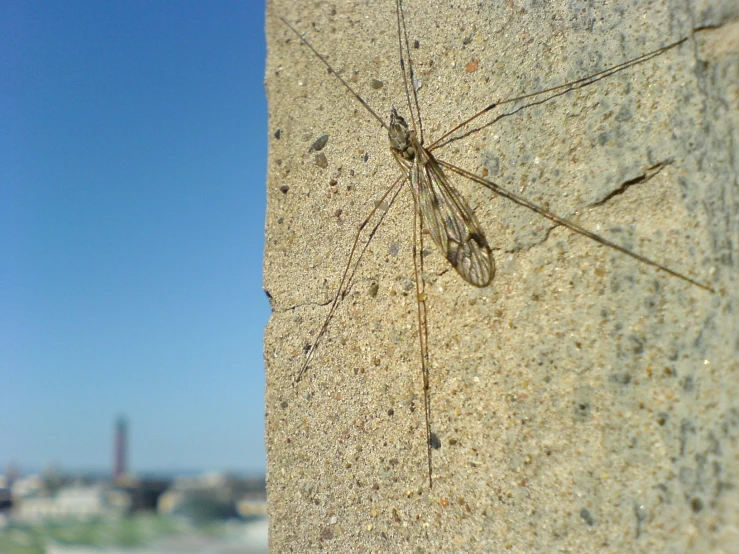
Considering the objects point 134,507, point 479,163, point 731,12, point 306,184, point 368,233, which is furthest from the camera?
point 134,507

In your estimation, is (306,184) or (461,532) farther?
(306,184)

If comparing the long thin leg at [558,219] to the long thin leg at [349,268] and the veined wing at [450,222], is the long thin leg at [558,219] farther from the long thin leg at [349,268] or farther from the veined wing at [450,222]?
the long thin leg at [349,268]

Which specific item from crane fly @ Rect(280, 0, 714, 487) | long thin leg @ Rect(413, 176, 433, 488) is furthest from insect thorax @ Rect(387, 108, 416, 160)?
long thin leg @ Rect(413, 176, 433, 488)

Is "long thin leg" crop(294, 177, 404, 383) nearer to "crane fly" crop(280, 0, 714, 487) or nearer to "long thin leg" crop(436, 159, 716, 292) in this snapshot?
"crane fly" crop(280, 0, 714, 487)

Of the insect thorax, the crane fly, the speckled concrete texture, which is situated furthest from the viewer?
the insect thorax

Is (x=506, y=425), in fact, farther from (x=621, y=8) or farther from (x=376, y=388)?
(x=621, y=8)

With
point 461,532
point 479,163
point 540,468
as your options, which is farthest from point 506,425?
point 479,163

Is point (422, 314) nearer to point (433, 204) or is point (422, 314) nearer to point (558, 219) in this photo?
point (433, 204)

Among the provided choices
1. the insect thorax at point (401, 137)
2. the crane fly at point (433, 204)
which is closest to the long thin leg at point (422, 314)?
the crane fly at point (433, 204)
